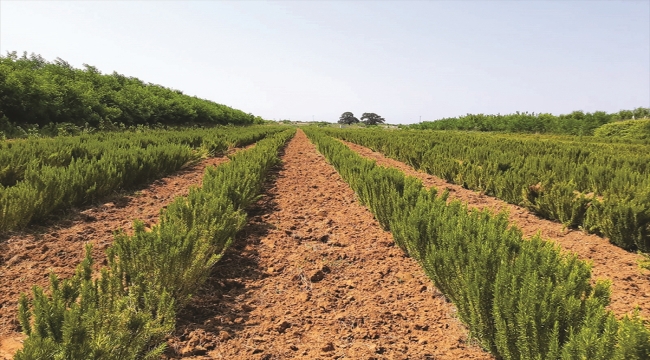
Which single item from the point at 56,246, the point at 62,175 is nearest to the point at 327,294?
the point at 56,246

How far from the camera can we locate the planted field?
5.44ft

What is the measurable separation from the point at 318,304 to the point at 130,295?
1349 mm

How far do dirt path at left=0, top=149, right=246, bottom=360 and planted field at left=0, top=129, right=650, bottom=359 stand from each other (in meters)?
0.02

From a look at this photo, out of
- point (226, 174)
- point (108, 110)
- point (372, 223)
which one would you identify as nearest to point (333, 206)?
point (372, 223)

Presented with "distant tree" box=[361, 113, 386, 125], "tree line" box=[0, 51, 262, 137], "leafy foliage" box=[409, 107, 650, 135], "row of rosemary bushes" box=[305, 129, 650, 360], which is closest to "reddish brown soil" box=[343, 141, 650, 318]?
"row of rosemary bushes" box=[305, 129, 650, 360]

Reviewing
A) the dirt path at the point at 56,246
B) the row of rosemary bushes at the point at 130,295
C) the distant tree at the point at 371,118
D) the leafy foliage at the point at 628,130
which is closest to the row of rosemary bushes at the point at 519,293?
the row of rosemary bushes at the point at 130,295

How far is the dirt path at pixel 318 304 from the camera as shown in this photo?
7.27 ft

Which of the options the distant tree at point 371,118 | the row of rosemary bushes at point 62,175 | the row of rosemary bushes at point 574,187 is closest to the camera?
the row of rosemary bushes at point 62,175

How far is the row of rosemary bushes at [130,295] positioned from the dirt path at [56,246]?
18 cm

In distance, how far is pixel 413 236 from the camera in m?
3.18

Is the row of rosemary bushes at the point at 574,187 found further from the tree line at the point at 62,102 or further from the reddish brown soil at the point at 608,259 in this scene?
the tree line at the point at 62,102

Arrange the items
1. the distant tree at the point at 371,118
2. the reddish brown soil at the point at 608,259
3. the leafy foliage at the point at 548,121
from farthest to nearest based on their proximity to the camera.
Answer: the distant tree at the point at 371,118, the leafy foliage at the point at 548,121, the reddish brown soil at the point at 608,259

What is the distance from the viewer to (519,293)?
191 cm

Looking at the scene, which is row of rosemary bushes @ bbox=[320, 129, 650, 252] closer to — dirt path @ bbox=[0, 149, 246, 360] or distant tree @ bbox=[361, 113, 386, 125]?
dirt path @ bbox=[0, 149, 246, 360]
